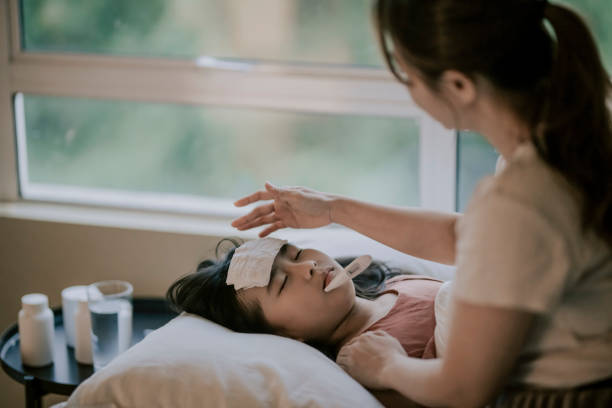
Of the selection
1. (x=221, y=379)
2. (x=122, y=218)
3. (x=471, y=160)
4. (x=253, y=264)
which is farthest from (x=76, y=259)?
(x=471, y=160)

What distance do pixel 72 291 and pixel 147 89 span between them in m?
0.71

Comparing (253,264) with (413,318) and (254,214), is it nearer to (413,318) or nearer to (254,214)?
(254,214)

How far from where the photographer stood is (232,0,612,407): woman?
2.79ft

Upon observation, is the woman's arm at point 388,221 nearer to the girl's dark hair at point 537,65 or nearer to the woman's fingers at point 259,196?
the woman's fingers at point 259,196

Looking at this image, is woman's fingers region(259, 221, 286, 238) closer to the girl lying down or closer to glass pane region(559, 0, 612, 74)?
the girl lying down

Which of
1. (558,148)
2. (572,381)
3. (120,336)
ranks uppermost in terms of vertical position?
(558,148)

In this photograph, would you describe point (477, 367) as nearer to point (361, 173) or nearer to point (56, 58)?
point (361, 173)

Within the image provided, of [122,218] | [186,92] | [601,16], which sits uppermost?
[601,16]

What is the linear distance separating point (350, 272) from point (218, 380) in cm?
44

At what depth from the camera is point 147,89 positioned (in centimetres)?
216

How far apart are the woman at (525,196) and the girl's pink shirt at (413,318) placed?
1.13 feet

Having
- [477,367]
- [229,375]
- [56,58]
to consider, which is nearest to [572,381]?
[477,367]

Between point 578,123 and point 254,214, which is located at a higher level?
point 578,123

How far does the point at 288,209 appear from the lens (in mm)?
1469
